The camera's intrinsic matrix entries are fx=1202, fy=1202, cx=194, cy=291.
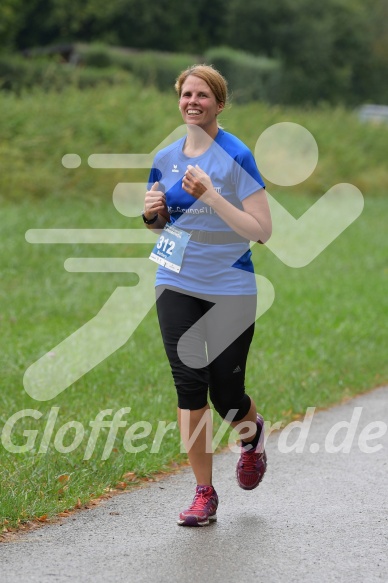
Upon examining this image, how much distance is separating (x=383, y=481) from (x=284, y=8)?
59946mm

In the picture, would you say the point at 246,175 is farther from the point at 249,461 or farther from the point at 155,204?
the point at 249,461

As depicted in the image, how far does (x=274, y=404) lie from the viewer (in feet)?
28.7

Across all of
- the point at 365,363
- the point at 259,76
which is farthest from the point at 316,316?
the point at 259,76

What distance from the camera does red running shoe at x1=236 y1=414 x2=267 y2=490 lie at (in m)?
5.99

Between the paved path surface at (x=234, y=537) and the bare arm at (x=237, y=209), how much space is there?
135cm

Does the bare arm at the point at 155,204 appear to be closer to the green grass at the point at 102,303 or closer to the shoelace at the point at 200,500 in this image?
the shoelace at the point at 200,500

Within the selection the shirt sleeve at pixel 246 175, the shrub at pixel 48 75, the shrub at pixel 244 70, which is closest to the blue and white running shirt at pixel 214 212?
the shirt sleeve at pixel 246 175

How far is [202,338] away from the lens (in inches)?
219

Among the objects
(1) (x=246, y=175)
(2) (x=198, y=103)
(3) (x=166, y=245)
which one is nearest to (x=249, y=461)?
(3) (x=166, y=245)

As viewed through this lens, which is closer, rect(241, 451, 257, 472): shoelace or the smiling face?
the smiling face
